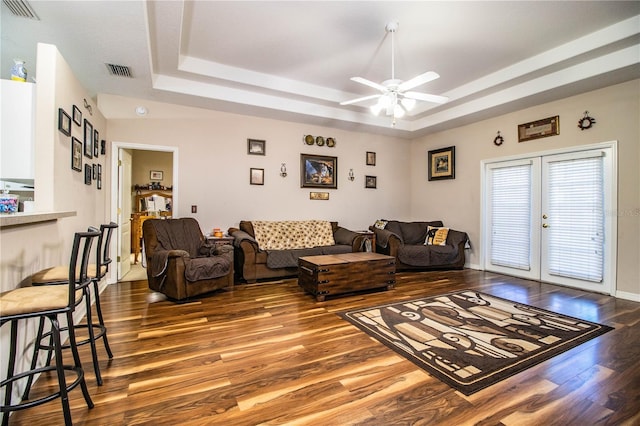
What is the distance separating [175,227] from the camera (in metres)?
4.16

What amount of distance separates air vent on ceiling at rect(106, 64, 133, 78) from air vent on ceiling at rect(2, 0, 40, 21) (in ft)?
2.61

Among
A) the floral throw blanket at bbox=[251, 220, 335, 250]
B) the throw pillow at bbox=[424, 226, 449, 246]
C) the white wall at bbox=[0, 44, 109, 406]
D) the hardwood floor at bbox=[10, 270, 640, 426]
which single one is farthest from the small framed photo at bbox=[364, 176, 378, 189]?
the white wall at bbox=[0, 44, 109, 406]

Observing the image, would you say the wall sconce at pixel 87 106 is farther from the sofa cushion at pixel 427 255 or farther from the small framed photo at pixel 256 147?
the sofa cushion at pixel 427 255

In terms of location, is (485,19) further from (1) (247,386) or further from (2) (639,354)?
(1) (247,386)

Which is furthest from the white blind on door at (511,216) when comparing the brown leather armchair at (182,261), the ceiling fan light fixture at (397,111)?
the brown leather armchair at (182,261)

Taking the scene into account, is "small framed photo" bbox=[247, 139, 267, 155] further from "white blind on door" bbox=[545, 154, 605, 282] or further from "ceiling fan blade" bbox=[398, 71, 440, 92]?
"white blind on door" bbox=[545, 154, 605, 282]

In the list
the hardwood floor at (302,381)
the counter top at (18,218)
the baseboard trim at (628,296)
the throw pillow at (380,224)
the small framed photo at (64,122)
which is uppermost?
the small framed photo at (64,122)

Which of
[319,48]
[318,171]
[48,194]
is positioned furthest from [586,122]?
[48,194]

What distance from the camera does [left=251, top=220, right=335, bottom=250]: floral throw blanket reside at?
4992 millimetres

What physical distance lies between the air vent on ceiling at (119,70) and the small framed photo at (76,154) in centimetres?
102

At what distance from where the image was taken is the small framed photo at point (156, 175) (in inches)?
287

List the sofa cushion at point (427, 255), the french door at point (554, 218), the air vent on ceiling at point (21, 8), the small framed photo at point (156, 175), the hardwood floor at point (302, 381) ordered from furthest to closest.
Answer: the small framed photo at point (156, 175), the sofa cushion at point (427, 255), the french door at point (554, 218), the air vent on ceiling at point (21, 8), the hardwood floor at point (302, 381)

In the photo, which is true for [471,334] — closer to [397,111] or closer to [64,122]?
[397,111]

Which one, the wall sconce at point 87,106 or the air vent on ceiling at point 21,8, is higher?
the air vent on ceiling at point 21,8
